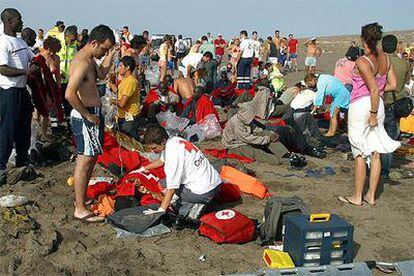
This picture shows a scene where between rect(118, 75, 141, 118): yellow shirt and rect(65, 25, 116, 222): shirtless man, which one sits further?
rect(118, 75, 141, 118): yellow shirt

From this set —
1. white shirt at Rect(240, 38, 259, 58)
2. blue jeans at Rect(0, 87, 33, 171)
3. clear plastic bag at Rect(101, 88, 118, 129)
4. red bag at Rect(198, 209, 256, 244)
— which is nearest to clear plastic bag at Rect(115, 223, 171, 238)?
red bag at Rect(198, 209, 256, 244)

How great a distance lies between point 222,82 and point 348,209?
28.5ft

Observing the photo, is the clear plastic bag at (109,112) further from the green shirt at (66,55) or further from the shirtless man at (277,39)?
the shirtless man at (277,39)

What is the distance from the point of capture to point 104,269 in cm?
420

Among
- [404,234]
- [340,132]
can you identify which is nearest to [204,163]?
[404,234]

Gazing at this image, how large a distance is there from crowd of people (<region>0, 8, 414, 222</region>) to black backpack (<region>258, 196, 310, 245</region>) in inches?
28.1

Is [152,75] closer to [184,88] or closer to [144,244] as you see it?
[184,88]

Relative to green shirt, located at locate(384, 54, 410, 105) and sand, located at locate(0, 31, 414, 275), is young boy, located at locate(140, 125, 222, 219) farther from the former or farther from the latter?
green shirt, located at locate(384, 54, 410, 105)

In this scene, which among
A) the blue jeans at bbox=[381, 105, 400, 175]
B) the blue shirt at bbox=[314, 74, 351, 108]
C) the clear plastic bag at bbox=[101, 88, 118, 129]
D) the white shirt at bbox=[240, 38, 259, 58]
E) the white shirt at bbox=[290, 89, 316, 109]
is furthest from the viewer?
the white shirt at bbox=[240, 38, 259, 58]

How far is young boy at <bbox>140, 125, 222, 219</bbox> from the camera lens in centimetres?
489

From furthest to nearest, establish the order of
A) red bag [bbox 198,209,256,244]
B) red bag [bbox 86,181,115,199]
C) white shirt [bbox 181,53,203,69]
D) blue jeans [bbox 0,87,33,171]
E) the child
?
white shirt [bbox 181,53,203,69] < the child < blue jeans [bbox 0,87,33,171] < red bag [bbox 86,181,115,199] < red bag [bbox 198,209,256,244]

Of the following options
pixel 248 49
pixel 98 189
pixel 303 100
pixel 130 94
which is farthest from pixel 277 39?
pixel 98 189

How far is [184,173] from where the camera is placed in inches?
200

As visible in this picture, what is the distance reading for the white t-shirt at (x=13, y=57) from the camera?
6102 millimetres
